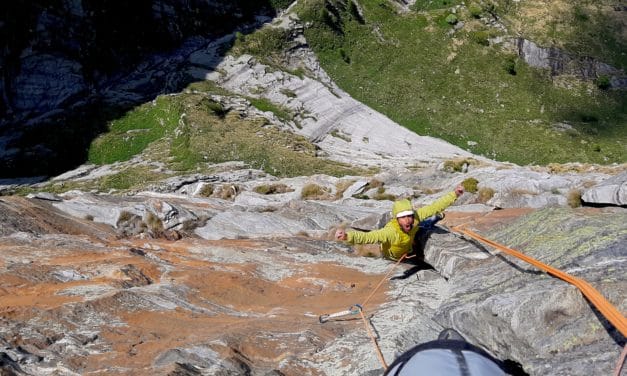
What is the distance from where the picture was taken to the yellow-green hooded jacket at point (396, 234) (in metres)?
13.2

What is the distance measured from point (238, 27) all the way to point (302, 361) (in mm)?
61664

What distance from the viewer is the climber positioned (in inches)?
194

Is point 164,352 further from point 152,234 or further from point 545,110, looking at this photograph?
point 545,110

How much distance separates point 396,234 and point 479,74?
51016 millimetres

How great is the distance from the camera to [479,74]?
6003 centimetres

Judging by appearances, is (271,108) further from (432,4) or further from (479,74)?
(432,4)

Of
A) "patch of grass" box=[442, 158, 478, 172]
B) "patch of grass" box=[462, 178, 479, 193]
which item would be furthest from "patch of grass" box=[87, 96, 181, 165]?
"patch of grass" box=[462, 178, 479, 193]

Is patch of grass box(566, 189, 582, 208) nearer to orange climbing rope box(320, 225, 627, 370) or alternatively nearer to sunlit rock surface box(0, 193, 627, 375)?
sunlit rock surface box(0, 193, 627, 375)

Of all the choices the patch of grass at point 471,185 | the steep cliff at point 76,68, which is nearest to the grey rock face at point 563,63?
the steep cliff at point 76,68

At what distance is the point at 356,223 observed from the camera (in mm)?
21891

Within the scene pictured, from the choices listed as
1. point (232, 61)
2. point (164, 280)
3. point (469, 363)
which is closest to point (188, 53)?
point (232, 61)

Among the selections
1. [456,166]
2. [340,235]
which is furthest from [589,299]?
[456,166]

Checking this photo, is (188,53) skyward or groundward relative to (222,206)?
skyward

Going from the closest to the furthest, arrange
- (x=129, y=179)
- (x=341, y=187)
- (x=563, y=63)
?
1. (x=341, y=187)
2. (x=129, y=179)
3. (x=563, y=63)
